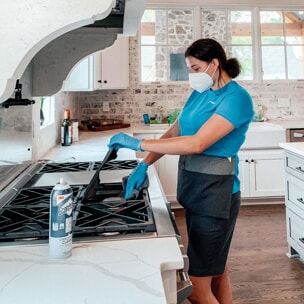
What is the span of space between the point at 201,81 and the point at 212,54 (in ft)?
0.42

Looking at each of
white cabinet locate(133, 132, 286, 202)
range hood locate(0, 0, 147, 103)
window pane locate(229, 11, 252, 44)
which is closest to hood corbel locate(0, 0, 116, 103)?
range hood locate(0, 0, 147, 103)

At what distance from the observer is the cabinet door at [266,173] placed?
368cm

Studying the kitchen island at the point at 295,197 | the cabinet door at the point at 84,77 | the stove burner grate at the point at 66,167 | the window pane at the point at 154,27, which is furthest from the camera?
the window pane at the point at 154,27

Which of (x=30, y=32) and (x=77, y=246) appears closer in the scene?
(x=30, y=32)

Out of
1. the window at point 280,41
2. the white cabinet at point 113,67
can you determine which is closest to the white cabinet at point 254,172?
the white cabinet at point 113,67

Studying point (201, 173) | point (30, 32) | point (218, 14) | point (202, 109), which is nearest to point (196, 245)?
point (201, 173)

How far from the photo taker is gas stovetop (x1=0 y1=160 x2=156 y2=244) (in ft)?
2.98

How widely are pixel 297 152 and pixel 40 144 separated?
1841 millimetres

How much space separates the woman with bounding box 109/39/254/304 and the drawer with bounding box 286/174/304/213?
3.65ft

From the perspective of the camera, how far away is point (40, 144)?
226cm

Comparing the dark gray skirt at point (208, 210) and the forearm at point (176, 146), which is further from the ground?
the forearm at point (176, 146)

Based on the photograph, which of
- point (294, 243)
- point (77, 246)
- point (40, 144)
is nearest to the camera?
point (77, 246)

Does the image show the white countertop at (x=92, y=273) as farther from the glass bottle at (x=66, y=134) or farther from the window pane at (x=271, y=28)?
the window pane at (x=271, y=28)

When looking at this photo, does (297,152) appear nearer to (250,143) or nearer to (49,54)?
(250,143)
